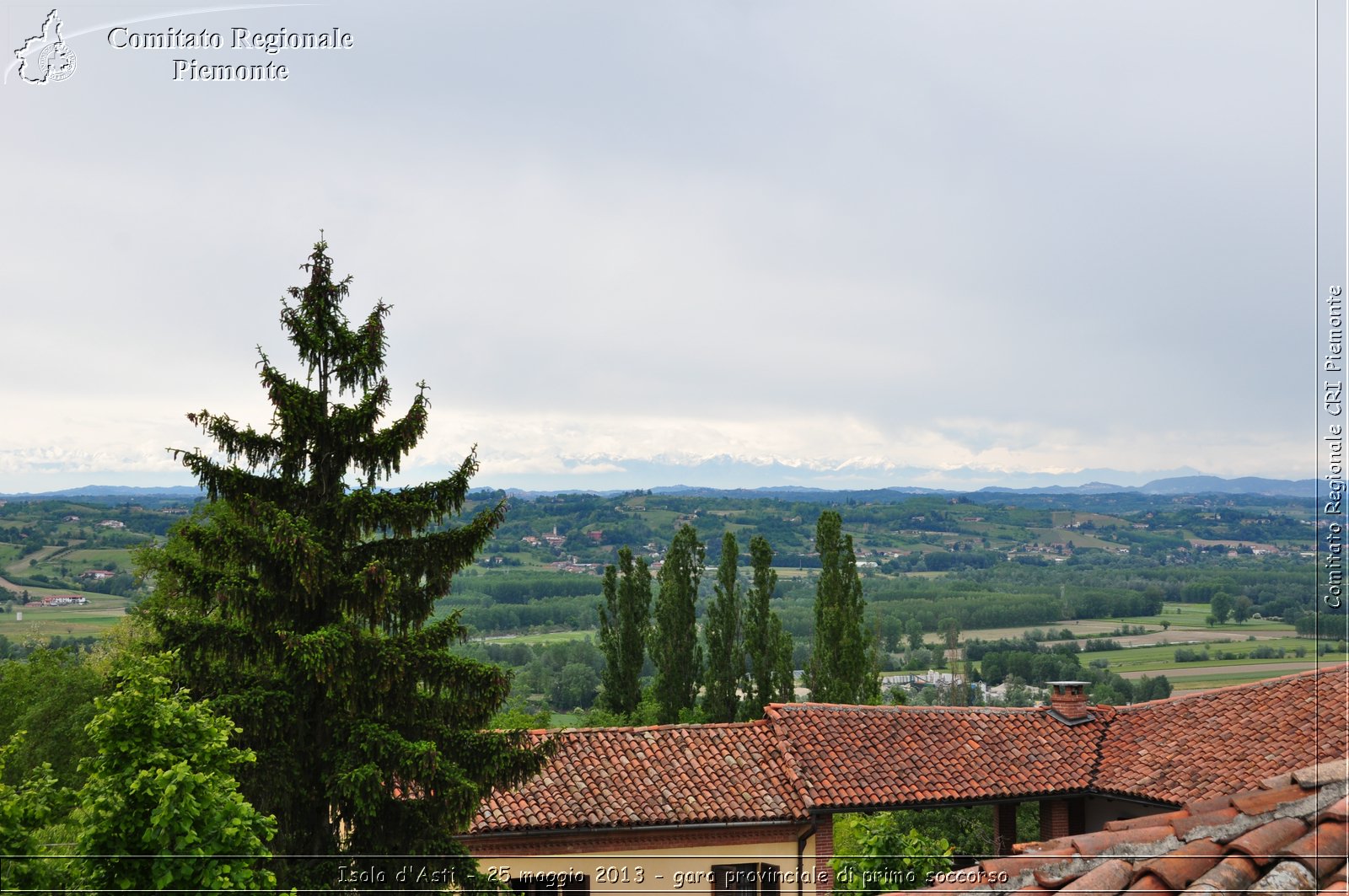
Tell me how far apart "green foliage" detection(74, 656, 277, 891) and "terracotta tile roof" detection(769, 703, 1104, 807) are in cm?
1060

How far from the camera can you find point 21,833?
576cm

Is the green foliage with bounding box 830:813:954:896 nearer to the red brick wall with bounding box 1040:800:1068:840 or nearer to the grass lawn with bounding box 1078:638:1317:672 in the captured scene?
the red brick wall with bounding box 1040:800:1068:840

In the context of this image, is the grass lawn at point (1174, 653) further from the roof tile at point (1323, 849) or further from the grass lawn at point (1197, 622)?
the roof tile at point (1323, 849)

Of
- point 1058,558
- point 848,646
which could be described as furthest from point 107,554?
point 1058,558

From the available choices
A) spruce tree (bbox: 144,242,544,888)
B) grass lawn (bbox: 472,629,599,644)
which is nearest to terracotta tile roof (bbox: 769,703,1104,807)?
spruce tree (bbox: 144,242,544,888)

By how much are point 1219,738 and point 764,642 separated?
22.4 meters

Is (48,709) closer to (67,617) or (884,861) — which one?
(884,861)

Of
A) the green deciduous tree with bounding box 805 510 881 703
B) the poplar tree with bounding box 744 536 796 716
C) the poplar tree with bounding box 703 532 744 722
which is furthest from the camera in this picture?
the poplar tree with bounding box 703 532 744 722

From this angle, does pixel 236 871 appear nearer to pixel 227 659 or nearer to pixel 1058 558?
pixel 227 659

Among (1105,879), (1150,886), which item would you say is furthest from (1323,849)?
(1105,879)

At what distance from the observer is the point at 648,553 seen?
11744 cm

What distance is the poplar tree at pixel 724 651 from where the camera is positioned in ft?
120

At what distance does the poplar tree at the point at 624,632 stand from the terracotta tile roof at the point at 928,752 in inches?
769

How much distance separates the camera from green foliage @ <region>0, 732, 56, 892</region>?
563 cm
